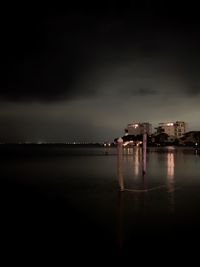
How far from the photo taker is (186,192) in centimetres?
2139

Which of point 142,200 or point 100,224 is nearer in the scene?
point 100,224

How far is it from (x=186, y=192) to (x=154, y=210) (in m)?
6.71

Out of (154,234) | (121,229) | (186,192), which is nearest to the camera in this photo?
(154,234)

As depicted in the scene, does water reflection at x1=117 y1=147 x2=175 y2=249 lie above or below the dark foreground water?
above

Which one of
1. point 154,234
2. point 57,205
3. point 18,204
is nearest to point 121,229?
point 154,234

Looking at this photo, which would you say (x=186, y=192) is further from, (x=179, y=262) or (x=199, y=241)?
(x=179, y=262)

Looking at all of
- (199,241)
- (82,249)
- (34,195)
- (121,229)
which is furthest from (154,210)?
(34,195)

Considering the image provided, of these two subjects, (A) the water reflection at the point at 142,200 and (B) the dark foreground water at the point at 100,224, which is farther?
(A) the water reflection at the point at 142,200

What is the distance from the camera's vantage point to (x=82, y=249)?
32.2ft

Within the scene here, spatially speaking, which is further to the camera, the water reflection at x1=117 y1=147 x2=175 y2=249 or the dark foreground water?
the water reflection at x1=117 y1=147 x2=175 y2=249

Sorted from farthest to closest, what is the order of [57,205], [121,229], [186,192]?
[186,192] → [57,205] → [121,229]

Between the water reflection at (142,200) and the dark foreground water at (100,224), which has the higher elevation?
the water reflection at (142,200)

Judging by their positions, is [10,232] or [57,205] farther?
[57,205]

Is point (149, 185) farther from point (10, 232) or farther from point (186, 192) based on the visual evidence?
point (10, 232)
